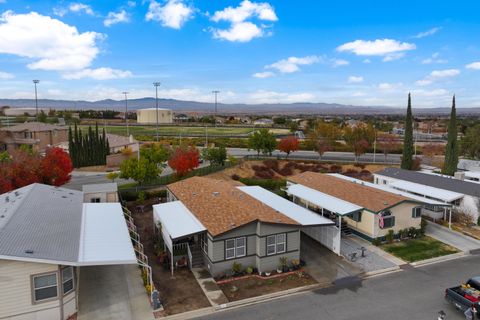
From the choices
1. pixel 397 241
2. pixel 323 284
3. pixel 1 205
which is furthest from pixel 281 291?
pixel 1 205

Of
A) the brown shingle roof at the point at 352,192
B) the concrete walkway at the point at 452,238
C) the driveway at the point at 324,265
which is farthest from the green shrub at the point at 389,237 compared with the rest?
the driveway at the point at 324,265

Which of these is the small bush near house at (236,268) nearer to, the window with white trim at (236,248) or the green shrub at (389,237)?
the window with white trim at (236,248)

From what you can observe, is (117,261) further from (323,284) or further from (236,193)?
(236,193)

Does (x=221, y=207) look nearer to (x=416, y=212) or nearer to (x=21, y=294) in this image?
(x=21, y=294)

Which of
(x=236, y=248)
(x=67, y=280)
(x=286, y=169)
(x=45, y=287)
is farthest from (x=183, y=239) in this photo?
(x=286, y=169)

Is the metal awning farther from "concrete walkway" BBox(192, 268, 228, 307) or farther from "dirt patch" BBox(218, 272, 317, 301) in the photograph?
"dirt patch" BBox(218, 272, 317, 301)

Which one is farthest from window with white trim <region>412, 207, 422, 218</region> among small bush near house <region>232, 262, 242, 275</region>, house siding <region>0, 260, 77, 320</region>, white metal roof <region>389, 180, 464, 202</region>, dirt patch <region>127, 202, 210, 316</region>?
house siding <region>0, 260, 77, 320</region>

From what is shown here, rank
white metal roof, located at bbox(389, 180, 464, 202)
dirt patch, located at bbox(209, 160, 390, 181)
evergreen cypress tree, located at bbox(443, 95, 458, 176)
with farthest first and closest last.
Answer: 1. dirt patch, located at bbox(209, 160, 390, 181)
2. evergreen cypress tree, located at bbox(443, 95, 458, 176)
3. white metal roof, located at bbox(389, 180, 464, 202)
